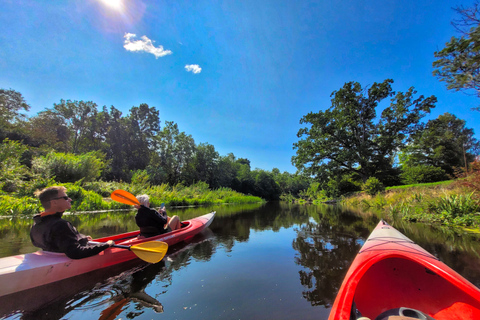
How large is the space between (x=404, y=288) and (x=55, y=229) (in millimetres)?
4685

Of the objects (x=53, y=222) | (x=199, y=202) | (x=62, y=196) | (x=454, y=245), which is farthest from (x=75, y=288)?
(x=199, y=202)

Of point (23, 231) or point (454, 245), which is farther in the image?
point (23, 231)

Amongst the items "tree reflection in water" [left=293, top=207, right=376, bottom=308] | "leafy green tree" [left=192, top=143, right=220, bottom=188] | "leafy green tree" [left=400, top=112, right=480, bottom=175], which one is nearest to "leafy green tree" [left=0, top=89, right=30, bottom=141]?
"leafy green tree" [left=192, top=143, right=220, bottom=188]

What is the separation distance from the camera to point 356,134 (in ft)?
74.9

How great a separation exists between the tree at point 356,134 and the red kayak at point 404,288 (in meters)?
21.0

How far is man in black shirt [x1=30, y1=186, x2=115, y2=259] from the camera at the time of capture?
260cm

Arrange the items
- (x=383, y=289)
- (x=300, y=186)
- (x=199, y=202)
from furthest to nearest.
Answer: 1. (x=300, y=186)
2. (x=199, y=202)
3. (x=383, y=289)

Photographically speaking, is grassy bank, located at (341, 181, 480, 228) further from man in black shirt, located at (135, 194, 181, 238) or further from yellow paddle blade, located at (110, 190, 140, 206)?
yellow paddle blade, located at (110, 190, 140, 206)

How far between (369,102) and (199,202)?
2230 cm

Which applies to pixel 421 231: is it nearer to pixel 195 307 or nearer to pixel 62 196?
pixel 195 307

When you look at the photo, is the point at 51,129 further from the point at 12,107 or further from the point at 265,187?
the point at 265,187

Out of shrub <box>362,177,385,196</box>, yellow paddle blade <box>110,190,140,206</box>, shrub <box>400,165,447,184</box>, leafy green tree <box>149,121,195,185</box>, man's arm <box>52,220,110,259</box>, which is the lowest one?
man's arm <box>52,220,110,259</box>

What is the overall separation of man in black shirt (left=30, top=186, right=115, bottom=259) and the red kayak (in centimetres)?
330

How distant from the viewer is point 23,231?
527cm
